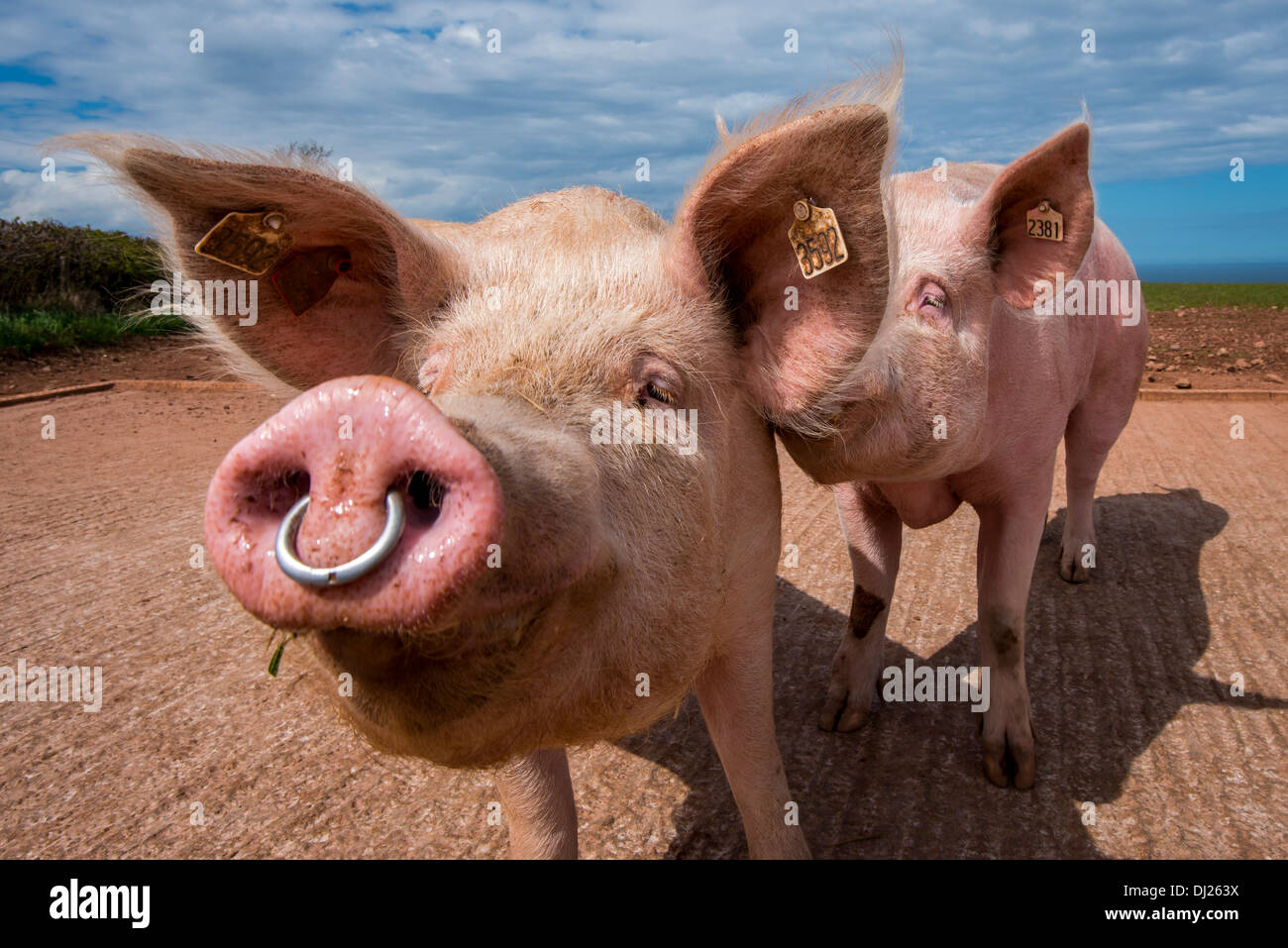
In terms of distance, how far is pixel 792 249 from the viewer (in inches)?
82.0

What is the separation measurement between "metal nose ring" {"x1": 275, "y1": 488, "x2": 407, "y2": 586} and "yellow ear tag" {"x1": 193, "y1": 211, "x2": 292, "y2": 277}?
1.13m

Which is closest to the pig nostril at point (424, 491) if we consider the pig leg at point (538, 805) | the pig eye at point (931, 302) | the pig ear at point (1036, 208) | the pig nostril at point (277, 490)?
the pig nostril at point (277, 490)

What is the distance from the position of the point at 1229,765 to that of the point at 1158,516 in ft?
11.2

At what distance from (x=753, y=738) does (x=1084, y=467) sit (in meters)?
3.61

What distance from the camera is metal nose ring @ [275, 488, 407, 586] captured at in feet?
3.71

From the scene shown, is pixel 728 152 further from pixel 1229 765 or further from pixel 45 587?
pixel 45 587

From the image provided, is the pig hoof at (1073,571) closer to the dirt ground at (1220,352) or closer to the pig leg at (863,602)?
the pig leg at (863,602)

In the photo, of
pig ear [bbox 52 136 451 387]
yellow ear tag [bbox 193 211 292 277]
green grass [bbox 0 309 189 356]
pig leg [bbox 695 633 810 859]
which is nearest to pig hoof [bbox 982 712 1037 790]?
pig leg [bbox 695 633 810 859]

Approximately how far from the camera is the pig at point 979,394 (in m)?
2.49

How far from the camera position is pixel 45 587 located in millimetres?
4672

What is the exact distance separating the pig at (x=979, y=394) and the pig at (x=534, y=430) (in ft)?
0.98

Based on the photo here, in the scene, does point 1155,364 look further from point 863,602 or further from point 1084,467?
point 863,602

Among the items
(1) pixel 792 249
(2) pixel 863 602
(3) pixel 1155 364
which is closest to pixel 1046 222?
(1) pixel 792 249
